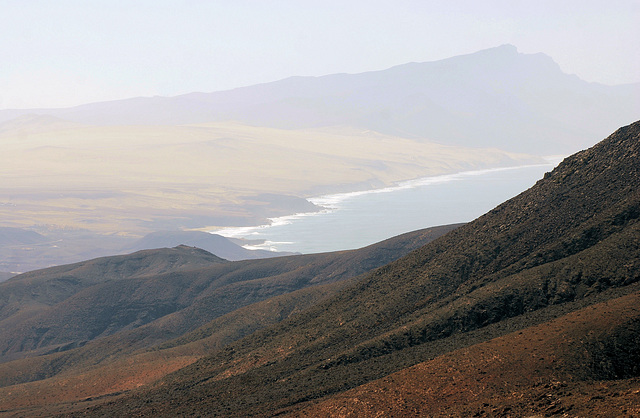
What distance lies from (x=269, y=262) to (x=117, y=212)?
401 ft

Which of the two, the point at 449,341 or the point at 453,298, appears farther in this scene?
the point at 453,298

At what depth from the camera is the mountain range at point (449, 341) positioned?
24234mm

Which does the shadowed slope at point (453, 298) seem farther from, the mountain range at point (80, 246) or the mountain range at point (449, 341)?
the mountain range at point (80, 246)

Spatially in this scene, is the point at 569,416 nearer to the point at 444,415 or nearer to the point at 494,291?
the point at 444,415

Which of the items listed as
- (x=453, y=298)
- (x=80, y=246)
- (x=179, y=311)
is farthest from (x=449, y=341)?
(x=80, y=246)

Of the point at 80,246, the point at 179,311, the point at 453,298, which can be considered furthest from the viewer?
the point at 80,246

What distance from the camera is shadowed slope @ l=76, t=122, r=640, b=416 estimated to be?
31547 millimetres

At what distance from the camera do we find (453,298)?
123ft

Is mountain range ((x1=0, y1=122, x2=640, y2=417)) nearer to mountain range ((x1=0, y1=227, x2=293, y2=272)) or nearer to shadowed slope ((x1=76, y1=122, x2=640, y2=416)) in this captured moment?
shadowed slope ((x1=76, y1=122, x2=640, y2=416))

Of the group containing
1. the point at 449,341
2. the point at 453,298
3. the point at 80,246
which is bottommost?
the point at 449,341

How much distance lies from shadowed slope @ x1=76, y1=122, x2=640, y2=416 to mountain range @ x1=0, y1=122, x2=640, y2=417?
11cm

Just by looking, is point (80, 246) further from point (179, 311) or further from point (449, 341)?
point (449, 341)

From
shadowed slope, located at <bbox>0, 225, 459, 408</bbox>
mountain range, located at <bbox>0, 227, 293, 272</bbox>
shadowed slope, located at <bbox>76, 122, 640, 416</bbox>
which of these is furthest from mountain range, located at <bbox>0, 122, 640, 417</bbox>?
mountain range, located at <bbox>0, 227, 293, 272</bbox>

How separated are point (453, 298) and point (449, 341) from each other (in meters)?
5.85
